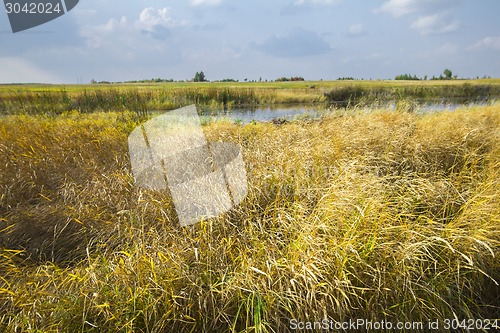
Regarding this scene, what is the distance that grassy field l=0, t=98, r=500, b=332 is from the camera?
1635 mm

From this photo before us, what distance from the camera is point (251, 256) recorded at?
2021 millimetres

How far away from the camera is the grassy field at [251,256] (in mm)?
1635

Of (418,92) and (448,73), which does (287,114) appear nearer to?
(418,92)

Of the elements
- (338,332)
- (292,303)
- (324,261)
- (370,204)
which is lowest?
(338,332)

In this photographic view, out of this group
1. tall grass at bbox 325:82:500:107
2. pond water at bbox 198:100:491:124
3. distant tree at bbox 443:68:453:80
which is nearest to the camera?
pond water at bbox 198:100:491:124

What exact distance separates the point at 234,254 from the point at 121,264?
2.52ft

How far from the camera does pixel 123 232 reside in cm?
245

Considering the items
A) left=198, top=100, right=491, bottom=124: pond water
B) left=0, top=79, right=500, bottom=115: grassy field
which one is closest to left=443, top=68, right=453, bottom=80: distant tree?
left=0, top=79, right=500, bottom=115: grassy field

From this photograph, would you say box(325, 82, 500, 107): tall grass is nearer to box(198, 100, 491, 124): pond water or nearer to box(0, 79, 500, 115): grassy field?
box(0, 79, 500, 115): grassy field

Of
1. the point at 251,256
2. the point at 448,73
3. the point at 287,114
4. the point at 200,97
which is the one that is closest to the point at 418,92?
the point at 287,114

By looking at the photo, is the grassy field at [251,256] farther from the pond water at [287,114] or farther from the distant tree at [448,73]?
the distant tree at [448,73]

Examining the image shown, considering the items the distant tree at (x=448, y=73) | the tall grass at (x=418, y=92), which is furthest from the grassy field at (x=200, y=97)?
the distant tree at (x=448, y=73)

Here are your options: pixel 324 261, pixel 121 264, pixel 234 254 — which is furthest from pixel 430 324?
pixel 121 264

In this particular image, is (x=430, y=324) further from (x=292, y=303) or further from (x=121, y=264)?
(x=121, y=264)
